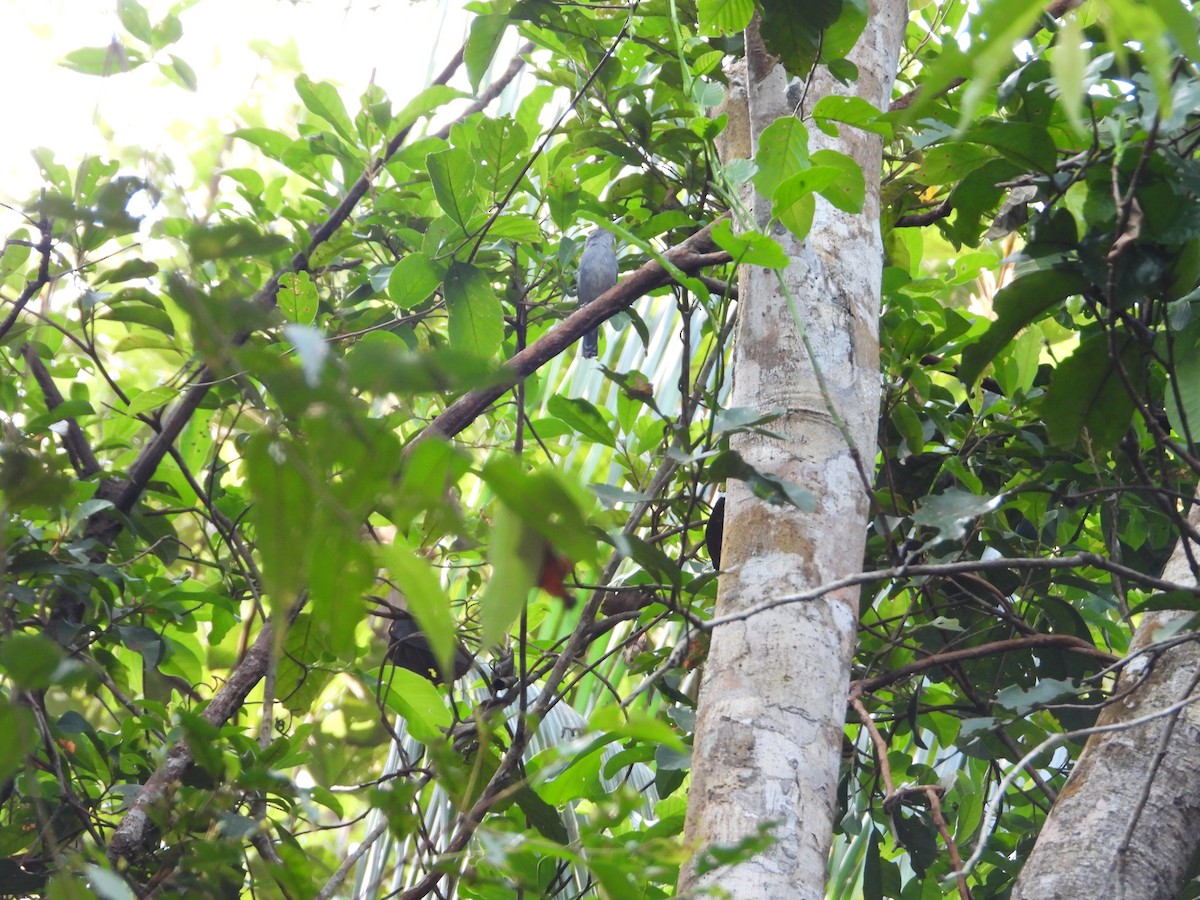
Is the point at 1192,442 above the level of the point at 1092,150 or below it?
below

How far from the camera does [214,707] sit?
3.84ft

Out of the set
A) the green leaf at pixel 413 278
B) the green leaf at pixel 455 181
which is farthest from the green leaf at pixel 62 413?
the green leaf at pixel 455 181

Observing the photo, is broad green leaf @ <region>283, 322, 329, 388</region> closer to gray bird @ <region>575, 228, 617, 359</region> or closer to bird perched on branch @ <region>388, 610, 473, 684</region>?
bird perched on branch @ <region>388, 610, 473, 684</region>

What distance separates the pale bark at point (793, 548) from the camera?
0.88 metres

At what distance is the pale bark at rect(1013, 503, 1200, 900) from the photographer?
3.19 ft

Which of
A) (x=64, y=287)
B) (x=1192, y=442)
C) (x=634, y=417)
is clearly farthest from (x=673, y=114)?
(x=64, y=287)

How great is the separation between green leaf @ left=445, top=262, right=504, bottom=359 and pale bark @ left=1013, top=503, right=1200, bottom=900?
889 mm

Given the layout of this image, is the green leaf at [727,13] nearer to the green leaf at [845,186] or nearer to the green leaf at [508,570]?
the green leaf at [845,186]

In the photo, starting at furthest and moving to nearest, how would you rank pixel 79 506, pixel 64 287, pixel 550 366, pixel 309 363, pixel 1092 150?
pixel 550 366
pixel 64 287
pixel 79 506
pixel 1092 150
pixel 309 363

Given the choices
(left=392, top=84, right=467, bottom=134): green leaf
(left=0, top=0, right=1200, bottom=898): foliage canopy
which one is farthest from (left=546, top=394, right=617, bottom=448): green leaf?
(left=392, top=84, right=467, bottom=134): green leaf

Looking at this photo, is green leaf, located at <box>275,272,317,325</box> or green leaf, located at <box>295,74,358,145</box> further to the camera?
green leaf, located at <box>295,74,358,145</box>

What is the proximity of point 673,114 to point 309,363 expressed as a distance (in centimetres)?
135

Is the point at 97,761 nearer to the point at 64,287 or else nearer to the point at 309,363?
the point at 64,287

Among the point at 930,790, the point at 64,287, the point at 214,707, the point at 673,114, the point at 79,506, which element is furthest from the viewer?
the point at 64,287
